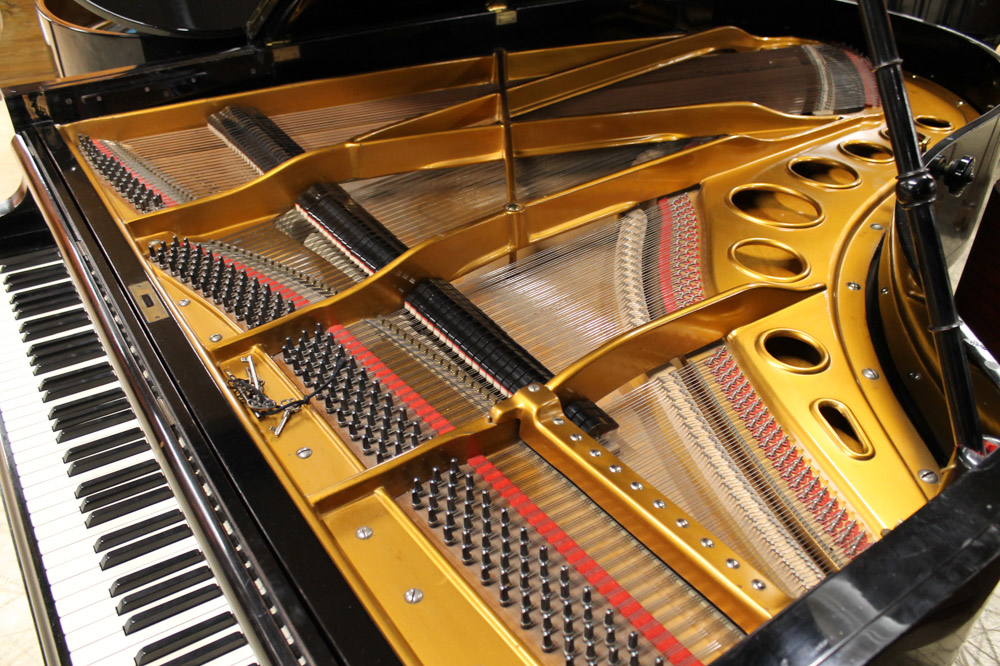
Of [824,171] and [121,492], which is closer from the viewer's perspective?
[121,492]

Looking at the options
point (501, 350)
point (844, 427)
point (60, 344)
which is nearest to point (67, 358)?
point (60, 344)

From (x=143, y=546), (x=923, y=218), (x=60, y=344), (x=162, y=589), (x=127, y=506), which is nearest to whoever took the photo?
(x=923, y=218)

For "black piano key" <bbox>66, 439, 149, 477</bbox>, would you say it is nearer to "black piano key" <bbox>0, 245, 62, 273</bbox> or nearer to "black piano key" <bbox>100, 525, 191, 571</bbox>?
"black piano key" <bbox>100, 525, 191, 571</bbox>

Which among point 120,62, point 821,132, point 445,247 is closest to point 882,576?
point 445,247

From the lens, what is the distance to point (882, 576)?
50.8 inches

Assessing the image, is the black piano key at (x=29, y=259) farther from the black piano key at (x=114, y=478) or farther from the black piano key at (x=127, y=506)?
the black piano key at (x=127, y=506)

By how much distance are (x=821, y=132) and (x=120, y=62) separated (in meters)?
2.99

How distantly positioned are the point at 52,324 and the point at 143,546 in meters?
1.14

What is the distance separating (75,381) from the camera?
260 centimetres

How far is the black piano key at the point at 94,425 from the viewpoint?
2.38m

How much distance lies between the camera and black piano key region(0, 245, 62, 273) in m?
3.04

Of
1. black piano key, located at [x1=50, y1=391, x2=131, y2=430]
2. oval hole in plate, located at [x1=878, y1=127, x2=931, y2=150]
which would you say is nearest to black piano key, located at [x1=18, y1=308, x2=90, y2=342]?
black piano key, located at [x1=50, y1=391, x2=131, y2=430]

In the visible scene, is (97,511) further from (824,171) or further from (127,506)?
(824,171)

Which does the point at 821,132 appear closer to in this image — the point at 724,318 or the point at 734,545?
the point at 724,318
